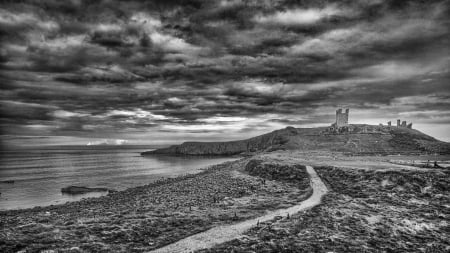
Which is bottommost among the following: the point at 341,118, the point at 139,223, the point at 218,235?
the point at 139,223

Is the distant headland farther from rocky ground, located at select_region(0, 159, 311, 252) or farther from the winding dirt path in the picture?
the winding dirt path

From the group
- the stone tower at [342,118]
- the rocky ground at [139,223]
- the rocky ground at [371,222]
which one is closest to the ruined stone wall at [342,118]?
the stone tower at [342,118]

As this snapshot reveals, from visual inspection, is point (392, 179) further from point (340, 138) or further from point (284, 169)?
point (340, 138)

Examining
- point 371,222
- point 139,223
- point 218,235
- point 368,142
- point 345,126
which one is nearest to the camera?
point 218,235

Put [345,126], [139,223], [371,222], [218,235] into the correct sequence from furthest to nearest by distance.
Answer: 1. [345,126]
2. [371,222]
3. [139,223]
4. [218,235]

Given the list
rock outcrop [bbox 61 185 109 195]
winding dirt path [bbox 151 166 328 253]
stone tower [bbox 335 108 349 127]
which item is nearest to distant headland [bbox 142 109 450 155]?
stone tower [bbox 335 108 349 127]

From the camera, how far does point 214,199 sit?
82.0ft

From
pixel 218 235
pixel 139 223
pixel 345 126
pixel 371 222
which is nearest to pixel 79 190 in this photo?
pixel 139 223

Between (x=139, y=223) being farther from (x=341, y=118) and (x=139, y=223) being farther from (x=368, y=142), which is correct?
(x=341, y=118)

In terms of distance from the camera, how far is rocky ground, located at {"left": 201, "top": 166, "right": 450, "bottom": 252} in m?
13.8

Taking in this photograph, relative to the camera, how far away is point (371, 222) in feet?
58.2

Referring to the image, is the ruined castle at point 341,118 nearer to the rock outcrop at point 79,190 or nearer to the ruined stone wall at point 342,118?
the ruined stone wall at point 342,118

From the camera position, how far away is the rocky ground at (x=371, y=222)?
1379 centimetres

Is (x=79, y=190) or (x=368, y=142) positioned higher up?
(x=368, y=142)
